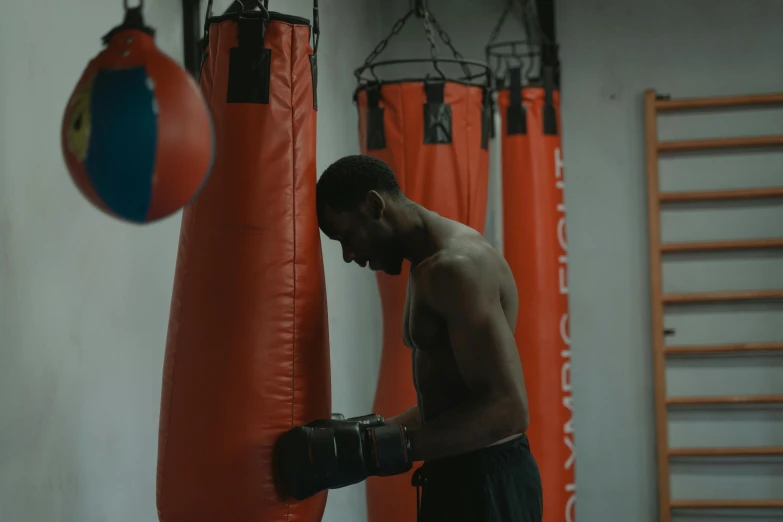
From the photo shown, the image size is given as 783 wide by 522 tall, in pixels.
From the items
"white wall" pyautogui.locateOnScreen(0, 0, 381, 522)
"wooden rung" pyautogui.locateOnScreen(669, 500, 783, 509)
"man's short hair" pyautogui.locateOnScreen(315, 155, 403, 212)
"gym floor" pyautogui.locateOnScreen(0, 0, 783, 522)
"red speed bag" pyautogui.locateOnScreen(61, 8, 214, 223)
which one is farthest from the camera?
"gym floor" pyautogui.locateOnScreen(0, 0, 783, 522)

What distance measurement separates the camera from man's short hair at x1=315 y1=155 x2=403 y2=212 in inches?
72.1

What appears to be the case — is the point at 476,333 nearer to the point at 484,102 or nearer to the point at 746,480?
the point at 484,102

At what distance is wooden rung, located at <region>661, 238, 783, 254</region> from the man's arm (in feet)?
9.03

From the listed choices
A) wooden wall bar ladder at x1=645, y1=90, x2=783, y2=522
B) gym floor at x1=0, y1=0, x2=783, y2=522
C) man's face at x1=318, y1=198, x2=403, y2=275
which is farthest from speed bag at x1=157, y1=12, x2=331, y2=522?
wooden wall bar ladder at x1=645, y1=90, x2=783, y2=522

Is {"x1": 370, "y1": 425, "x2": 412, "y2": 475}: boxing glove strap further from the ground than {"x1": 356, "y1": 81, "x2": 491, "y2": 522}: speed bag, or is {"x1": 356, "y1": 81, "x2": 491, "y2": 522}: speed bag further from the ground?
{"x1": 356, "y1": 81, "x2": 491, "y2": 522}: speed bag

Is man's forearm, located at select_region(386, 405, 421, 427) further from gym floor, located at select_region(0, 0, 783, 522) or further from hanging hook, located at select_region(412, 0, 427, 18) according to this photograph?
gym floor, located at select_region(0, 0, 783, 522)

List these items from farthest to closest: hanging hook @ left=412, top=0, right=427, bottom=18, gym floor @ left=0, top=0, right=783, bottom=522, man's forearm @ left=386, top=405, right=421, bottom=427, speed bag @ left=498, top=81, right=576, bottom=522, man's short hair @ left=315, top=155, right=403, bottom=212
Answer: gym floor @ left=0, top=0, right=783, bottom=522 → speed bag @ left=498, top=81, right=576, bottom=522 → hanging hook @ left=412, top=0, right=427, bottom=18 → man's forearm @ left=386, top=405, right=421, bottom=427 → man's short hair @ left=315, top=155, right=403, bottom=212

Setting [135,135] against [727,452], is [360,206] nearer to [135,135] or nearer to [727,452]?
[135,135]

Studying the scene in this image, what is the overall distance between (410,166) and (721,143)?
2.07 m

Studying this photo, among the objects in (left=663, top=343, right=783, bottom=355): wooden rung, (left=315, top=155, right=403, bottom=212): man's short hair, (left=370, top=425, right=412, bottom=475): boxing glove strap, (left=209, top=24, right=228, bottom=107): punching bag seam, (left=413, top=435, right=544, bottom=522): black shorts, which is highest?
(left=209, top=24, right=228, bottom=107): punching bag seam

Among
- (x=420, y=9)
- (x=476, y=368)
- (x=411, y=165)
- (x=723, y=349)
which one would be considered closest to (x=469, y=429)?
(x=476, y=368)

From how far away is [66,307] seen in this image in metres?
1.90

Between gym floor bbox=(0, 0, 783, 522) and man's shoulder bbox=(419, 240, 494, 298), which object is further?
gym floor bbox=(0, 0, 783, 522)

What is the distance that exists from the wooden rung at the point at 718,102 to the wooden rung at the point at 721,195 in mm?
430
